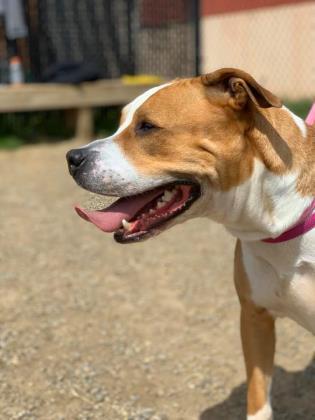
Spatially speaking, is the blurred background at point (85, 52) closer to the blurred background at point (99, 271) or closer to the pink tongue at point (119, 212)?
the blurred background at point (99, 271)

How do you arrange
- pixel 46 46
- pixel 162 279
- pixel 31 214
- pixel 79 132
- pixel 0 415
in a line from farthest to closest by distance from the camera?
pixel 46 46, pixel 79 132, pixel 31 214, pixel 162 279, pixel 0 415

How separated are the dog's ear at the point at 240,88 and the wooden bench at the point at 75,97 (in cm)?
617

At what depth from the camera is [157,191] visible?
9.00 ft

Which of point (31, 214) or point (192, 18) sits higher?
point (192, 18)

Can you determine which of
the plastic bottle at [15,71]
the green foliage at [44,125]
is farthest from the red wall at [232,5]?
the plastic bottle at [15,71]

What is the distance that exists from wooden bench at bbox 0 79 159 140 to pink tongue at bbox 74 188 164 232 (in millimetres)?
6041

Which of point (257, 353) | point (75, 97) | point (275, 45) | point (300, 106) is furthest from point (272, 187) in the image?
point (275, 45)

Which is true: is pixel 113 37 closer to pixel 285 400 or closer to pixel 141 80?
pixel 141 80

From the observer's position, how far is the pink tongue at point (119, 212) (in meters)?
2.75

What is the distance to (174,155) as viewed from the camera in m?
2.66

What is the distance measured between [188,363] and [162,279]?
1.17 meters

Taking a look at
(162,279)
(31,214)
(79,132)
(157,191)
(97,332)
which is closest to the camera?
(157,191)

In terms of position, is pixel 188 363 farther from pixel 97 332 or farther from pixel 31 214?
pixel 31 214

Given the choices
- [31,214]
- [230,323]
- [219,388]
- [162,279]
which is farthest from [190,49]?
[219,388]
